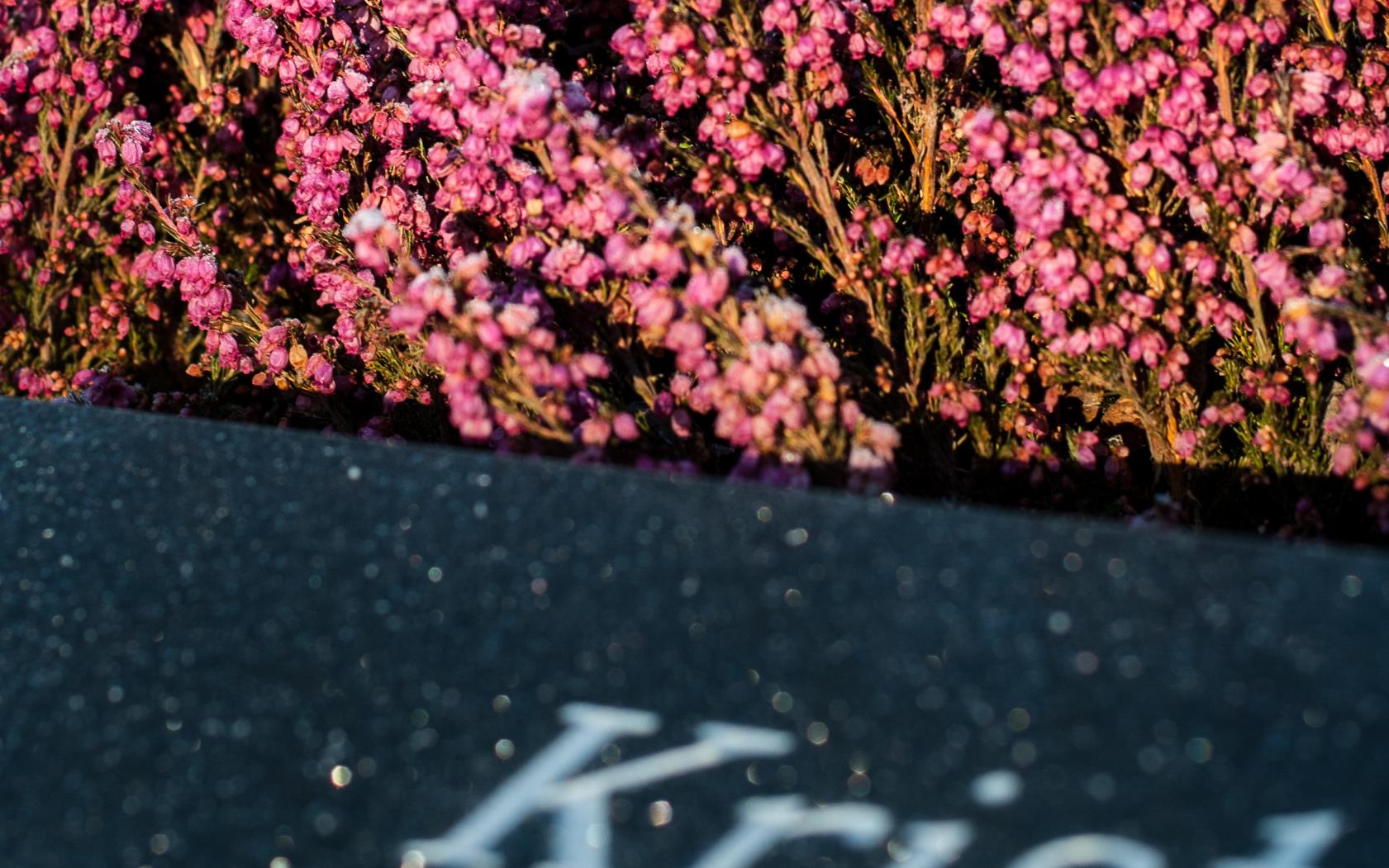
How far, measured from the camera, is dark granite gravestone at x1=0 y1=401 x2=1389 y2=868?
1183 millimetres

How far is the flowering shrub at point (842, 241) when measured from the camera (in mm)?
1621

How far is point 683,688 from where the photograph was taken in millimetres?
1311

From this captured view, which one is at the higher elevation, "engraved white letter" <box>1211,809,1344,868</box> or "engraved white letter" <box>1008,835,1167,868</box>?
"engraved white letter" <box>1211,809,1344,868</box>

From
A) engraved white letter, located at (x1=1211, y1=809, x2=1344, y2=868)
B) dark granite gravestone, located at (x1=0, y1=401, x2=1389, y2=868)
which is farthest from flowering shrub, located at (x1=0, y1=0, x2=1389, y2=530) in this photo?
engraved white letter, located at (x1=1211, y1=809, x2=1344, y2=868)

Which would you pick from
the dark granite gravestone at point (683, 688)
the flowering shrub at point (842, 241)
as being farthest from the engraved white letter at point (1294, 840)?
the flowering shrub at point (842, 241)

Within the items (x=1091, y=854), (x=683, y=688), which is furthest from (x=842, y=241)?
(x=1091, y=854)

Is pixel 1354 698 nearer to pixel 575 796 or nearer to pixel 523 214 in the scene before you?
pixel 575 796

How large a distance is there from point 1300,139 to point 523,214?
116cm

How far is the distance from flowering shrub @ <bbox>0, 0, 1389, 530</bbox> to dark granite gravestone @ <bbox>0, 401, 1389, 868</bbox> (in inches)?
7.9

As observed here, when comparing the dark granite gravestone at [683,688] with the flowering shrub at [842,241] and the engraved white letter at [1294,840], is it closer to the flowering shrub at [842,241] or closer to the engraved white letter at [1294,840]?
the engraved white letter at [1294,840]

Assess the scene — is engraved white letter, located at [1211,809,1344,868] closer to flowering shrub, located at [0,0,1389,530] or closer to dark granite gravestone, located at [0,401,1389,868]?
dark granite gravestone, located at [0,401,1389,868]

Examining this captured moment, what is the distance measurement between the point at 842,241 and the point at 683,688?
91 cm

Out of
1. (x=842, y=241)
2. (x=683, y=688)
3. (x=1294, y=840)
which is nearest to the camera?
(x=1294, y=840)

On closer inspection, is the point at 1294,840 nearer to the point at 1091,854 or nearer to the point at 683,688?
the point at 1091,854
